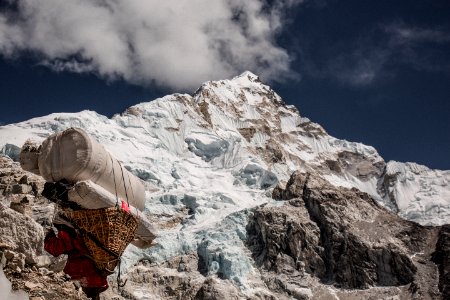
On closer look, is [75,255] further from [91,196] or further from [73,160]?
[73,160]

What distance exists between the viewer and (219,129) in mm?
137500

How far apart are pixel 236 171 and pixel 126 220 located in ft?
309

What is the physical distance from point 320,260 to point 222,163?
123ft

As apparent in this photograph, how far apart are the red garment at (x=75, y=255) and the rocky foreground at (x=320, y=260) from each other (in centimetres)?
5287

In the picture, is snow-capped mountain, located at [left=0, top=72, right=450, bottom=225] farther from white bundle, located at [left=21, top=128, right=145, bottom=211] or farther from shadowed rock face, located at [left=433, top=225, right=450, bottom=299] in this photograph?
white bundle, located at [left=21, top=128, right=145, bottom=211]

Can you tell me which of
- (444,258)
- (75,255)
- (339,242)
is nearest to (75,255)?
(75,255)

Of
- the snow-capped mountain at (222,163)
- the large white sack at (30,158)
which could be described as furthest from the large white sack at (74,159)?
the snow-capped mountain at (222,163)

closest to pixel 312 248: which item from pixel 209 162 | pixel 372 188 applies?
pixel 209 162

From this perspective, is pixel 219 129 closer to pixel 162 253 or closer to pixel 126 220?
pixel 162 253

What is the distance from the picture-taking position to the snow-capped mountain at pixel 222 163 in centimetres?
7075

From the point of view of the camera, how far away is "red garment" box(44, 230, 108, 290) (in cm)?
489

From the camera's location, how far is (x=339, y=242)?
7231cm

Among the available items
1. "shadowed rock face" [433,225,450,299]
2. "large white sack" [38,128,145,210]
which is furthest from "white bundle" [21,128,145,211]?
"shadowed rock face" [433,225,450,299]

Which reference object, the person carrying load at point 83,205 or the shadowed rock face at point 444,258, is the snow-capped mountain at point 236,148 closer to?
the shadowed rock face at point 444,258
